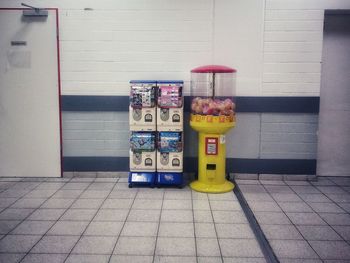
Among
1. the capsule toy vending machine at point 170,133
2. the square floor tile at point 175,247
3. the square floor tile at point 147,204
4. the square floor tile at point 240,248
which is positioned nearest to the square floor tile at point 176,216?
the square floor tile at point 147,204

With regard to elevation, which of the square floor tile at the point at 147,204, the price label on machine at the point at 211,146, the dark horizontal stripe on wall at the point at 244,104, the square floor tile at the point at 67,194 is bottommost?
the square floor tile at the point at 147,204

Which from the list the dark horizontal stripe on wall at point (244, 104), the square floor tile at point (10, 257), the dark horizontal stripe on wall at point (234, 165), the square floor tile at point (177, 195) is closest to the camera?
the square floor tile at point (10, 257)

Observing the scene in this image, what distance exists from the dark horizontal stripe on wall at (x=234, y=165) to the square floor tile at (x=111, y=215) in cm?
143

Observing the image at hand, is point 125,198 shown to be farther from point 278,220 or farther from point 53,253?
point 278,220

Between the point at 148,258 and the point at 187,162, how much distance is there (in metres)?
2.55

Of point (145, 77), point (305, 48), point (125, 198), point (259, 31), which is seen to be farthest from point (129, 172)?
point (305, 48)

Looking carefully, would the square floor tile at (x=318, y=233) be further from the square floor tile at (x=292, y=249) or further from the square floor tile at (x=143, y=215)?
the square floor tile at (x=143, y=215)

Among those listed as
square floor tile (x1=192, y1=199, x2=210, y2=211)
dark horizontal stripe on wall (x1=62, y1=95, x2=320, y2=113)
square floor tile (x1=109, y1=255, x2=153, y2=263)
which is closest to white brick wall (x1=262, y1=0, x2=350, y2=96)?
dark horizontal stripe on wall (x1=62, y1=95, x2=320, y2=113)

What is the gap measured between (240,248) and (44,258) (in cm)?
172

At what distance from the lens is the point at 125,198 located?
4.79 metres

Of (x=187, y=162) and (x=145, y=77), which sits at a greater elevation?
(x=145, y=77)

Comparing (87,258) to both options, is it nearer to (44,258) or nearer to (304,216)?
(44,258)

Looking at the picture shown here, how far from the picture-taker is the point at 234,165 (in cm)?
564

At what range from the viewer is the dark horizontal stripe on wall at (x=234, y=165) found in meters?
5.61
